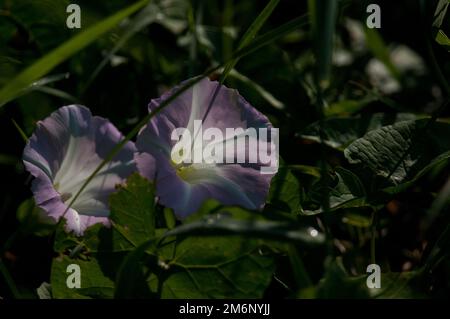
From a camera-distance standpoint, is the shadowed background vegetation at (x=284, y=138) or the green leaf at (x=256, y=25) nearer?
the shadowed background vegetation at (x=284, y=138)

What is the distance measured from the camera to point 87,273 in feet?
2.96

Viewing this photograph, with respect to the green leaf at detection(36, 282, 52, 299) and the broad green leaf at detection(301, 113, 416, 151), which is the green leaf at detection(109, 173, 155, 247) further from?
the broad green leaf at detection(301, 113, 416, 151)

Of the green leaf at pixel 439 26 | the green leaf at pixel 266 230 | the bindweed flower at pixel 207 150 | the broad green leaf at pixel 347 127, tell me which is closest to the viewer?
the green leaf at pixel 266 230

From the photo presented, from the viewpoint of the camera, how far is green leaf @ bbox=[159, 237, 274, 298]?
0.85 meters

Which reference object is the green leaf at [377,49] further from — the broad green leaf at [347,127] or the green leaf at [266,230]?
the green leaf at [266,230]

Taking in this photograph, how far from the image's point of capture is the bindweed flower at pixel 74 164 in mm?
950

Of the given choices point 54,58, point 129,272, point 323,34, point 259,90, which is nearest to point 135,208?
point 129,272

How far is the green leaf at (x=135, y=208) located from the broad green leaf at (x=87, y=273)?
0.05 metres

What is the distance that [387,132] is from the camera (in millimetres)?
1054

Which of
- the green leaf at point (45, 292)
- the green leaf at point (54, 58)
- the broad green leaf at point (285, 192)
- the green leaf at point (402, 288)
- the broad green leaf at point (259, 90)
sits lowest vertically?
the green leaf at point (402, 288)

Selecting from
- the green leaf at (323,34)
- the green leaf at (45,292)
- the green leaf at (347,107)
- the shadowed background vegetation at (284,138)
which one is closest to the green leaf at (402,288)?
the shadowed background vegetation at (284,138)

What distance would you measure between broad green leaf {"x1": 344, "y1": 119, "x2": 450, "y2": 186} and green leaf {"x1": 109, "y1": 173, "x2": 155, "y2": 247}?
0.99 ft

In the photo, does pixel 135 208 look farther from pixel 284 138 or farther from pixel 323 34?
pixel 284 138
